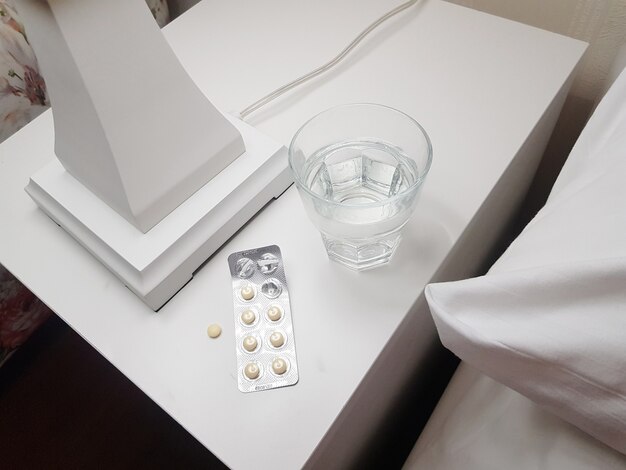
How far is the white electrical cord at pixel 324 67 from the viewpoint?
0.57m

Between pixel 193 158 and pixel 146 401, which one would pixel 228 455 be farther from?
pixel 146 401

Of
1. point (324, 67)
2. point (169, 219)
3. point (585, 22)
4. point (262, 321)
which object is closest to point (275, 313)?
point (262, 321)

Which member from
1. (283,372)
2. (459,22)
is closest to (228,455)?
(283,372)

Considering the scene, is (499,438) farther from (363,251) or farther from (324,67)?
(324,67)

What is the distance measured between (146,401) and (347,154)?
59cm

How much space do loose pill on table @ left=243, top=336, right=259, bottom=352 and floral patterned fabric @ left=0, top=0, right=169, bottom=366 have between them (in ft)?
1.67

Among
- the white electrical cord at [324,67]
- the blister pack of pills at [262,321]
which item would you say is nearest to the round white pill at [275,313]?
the blister pack of pills at [262,321]

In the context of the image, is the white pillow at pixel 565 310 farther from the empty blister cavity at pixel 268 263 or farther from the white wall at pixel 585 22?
the white wall at pixel 585 22

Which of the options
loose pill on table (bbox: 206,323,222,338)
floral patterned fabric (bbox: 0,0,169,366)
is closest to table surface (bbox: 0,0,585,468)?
loose pill on table (bbox: 206,323,222,338)

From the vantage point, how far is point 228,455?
1.22 ft

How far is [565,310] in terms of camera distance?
1.04 ft

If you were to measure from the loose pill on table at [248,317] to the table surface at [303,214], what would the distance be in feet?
0.05

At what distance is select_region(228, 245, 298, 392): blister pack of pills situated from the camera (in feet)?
1.32

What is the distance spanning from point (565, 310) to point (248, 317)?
0.23 metres
